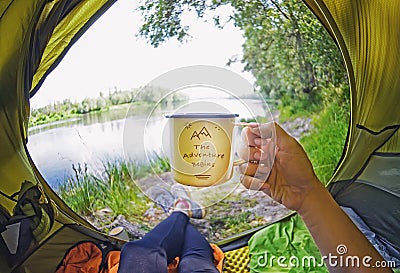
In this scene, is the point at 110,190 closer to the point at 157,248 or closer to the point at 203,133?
the point at 157,248

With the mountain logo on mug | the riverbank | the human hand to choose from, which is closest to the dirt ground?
the riverbank

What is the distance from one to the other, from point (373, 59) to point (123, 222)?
876mm

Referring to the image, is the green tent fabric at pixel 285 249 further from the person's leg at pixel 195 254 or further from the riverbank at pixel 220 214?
the person's leg at pixel 195 254

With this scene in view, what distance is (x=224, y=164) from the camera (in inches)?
49.6

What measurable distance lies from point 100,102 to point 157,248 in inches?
18.0

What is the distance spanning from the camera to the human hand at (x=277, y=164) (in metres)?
1.28

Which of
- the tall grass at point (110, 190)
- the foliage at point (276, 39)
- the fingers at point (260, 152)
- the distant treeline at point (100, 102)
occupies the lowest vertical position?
the tall grass at point (110, 190)

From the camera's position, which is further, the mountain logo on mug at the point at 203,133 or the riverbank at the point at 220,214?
the riverbank at the point at 220,214

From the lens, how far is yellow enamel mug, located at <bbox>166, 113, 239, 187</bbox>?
121 cm

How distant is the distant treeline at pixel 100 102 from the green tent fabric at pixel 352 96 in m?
0.09

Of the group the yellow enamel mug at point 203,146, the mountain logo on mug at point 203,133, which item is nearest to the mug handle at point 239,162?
the yellow enamel mug at point 203,146

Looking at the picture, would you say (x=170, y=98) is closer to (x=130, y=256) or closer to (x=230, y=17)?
(x=230, y=17)

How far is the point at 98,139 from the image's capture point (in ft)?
4.72
